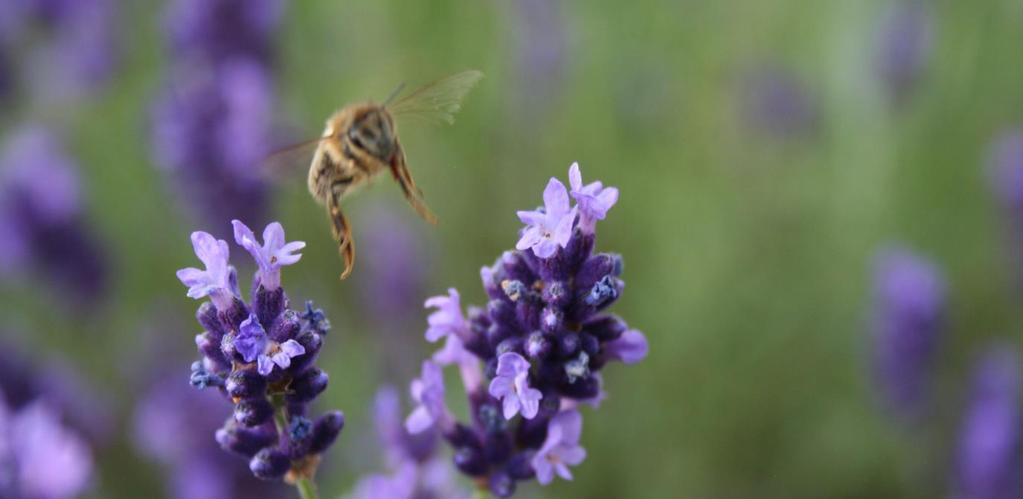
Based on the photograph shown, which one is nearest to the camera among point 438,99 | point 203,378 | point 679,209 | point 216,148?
point 203,378

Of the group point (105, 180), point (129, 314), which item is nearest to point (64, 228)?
point (129, 314)

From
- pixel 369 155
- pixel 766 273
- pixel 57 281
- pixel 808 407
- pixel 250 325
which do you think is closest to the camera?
pixel 250 325

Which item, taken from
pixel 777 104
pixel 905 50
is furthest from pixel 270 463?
pixel 777 104

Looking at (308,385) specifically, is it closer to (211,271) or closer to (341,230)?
(211,271)

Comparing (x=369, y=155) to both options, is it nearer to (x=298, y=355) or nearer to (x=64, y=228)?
(x=298, y=355)

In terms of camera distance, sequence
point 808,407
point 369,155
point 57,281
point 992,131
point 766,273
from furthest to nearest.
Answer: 1. point 992,131
2. point 766,273
3. point 808,407
4. point 57,281
5. point 369,155

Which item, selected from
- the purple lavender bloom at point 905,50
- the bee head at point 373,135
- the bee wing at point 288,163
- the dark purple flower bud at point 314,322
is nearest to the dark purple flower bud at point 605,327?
the dark purple flower bud at point 314,322

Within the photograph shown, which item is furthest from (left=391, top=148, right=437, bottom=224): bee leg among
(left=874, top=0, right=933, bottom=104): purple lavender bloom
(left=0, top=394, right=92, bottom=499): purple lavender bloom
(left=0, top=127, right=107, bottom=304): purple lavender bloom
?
(left=874, top=0, right=933, bottom=104): purple lavender bloom
